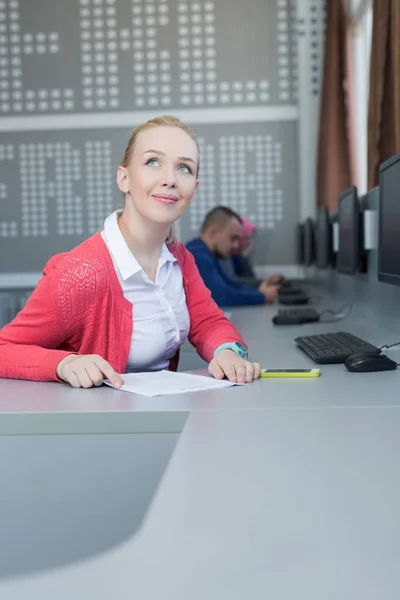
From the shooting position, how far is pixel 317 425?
3.17 ft

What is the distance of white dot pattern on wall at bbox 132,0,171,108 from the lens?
4.30m

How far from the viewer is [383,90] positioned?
2994 mm

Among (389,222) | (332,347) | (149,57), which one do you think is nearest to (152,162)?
(332,347)

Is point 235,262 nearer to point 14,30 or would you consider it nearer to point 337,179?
point 337,179

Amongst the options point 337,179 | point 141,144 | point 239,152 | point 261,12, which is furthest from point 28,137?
point 141,144

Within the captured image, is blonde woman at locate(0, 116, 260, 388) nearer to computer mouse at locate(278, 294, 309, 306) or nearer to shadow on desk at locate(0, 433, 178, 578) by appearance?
shadow on desk at locate(0, 433, 178, 578)

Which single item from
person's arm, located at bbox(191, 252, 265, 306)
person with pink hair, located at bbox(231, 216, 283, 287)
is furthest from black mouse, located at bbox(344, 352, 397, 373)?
person with pink hair, located at bbox(231, 216, 283, 287)

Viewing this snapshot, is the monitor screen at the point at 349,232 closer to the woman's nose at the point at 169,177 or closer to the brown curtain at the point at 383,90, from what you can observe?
the brown curtain at the point at 383,90

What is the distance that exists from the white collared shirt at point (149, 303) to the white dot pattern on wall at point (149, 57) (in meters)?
2.96

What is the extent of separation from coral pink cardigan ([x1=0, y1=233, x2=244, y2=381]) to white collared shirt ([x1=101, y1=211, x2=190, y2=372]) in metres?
0.03

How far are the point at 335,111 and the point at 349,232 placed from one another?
1.87 metres

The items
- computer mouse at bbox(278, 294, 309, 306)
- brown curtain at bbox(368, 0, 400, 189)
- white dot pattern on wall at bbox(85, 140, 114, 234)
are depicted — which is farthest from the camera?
white dot pattern on wall at bbox(85, 140, 114, 234)

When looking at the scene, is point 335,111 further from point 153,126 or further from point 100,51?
point 153,126

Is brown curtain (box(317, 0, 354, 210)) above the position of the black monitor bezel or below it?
above
